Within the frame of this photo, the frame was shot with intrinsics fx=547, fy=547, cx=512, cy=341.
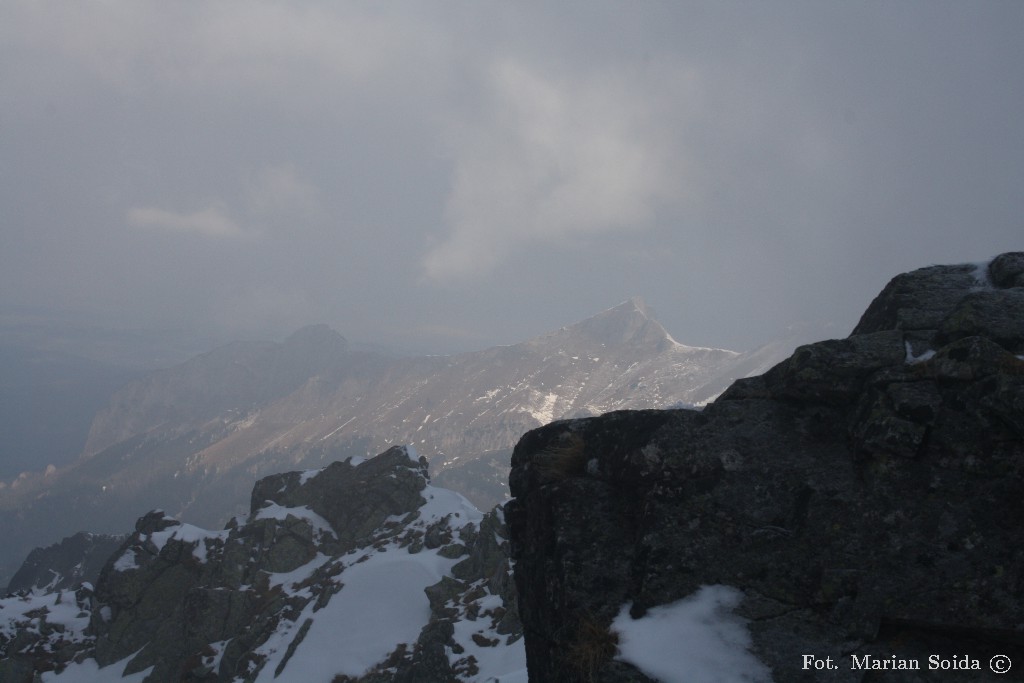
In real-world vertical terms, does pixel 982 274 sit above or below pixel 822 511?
above

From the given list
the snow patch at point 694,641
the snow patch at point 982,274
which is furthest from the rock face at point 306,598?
the snow patch at point 982,274

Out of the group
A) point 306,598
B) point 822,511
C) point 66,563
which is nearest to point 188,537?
point 306,598

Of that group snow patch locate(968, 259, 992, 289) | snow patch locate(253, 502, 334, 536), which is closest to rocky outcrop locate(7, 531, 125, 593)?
snow patch locate(253, 502, 334, 536)

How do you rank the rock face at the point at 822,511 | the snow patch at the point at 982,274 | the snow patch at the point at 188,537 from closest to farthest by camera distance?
the rock face at the point at 822,511 < the snow patch at the point at 982,274 < the snow patch at the point at 188,537

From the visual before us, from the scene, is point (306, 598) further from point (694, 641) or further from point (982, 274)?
point (982, 274)

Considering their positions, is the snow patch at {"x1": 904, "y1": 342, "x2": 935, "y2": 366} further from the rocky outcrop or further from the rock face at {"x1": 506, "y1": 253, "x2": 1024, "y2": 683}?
the rocky outcrop

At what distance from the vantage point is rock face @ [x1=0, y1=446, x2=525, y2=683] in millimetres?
38000

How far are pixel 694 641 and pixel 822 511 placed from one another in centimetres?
259

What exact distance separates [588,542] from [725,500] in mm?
2237

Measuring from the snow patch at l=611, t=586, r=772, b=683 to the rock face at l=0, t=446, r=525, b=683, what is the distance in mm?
24867

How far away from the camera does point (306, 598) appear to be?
48750 mm

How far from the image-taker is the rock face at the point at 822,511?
6.82 meters

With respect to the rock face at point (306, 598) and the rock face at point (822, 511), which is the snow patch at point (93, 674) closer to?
the rock face at point (306, 598)
